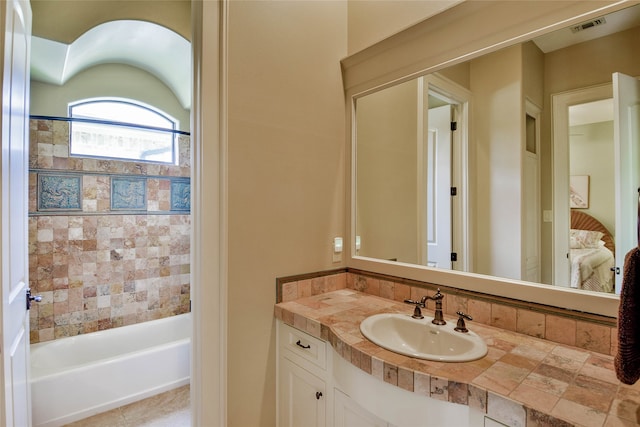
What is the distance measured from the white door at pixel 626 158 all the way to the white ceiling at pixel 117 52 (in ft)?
9.20

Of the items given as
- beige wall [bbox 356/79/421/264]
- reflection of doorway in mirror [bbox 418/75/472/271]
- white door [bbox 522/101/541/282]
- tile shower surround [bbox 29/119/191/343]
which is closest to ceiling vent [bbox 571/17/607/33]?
white door [bbox 522/101/541/282]

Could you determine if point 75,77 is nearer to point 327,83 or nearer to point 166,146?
point 166,146

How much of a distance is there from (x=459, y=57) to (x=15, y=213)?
212 centimetres

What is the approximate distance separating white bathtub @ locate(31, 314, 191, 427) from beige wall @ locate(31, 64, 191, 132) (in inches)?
80.8

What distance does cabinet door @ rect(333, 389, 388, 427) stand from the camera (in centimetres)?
111

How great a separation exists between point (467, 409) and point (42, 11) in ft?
10.4

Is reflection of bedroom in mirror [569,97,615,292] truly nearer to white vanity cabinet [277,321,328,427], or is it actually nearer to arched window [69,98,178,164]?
white vanity cabinet [277,321,328,427]

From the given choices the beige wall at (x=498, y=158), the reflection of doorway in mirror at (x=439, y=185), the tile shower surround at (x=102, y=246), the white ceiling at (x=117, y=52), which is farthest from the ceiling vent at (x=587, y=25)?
the tile shower surround at (x=102, y=246)

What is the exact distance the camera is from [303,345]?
1.44 meters

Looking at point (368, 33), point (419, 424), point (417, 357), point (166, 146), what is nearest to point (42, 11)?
point (166, 146)

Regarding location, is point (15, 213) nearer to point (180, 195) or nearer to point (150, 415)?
point (150, 415)

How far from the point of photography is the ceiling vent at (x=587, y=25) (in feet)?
3.59

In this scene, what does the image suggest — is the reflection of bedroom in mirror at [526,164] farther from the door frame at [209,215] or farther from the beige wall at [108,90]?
the beige wall at [108,90]

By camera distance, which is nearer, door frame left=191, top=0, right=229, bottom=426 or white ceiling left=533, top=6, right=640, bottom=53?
white ceiling left=533, top=6, right=640, bottom=53
